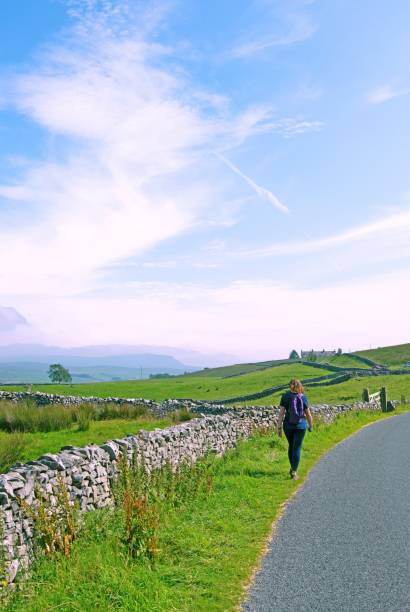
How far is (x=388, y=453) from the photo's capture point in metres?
16.2

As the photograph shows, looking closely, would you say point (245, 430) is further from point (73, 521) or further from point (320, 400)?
point (320, 400)

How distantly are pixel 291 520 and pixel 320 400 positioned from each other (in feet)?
117

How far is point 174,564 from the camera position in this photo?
22.7 ft

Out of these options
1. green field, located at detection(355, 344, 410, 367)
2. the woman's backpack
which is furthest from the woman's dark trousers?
green field, located at detection(355, 344, 410, 367)

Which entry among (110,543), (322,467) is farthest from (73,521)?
(322,467)

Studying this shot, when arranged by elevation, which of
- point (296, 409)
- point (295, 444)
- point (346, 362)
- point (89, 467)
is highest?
point (296, 409)

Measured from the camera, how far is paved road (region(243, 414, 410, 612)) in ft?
18.9

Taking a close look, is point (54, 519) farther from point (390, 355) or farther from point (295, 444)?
point (390, 355)

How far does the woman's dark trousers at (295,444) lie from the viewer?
12664 millimetres

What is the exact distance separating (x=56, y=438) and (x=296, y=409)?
10765mm

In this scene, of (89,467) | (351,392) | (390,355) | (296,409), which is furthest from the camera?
(390,355)

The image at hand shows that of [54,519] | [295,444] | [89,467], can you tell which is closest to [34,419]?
[295,444]

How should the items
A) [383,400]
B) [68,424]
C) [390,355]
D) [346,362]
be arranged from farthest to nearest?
1. [390,355]
2. [346,362]
3. [383,400]
4. [68,424]

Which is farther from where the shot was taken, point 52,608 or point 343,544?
point 343,544
